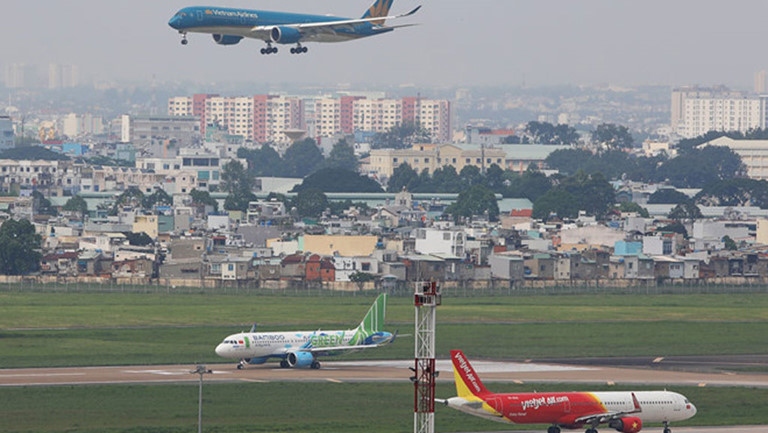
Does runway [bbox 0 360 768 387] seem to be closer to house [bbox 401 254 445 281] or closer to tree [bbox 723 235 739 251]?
house [bbox 401 254 445 281]

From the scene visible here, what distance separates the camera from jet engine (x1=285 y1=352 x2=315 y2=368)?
89625mm

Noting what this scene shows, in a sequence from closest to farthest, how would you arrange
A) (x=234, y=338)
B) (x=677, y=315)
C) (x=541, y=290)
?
(x=234, y=338)
(x=677, y=315)
(x=541, y=290)

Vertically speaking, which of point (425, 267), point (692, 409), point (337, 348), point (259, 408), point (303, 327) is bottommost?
point (259, 408)

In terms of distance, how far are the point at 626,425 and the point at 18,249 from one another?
88.4 m

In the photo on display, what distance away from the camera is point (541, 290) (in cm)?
14125

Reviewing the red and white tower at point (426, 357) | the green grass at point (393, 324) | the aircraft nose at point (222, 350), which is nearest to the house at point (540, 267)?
the green grass at point (393, 324)

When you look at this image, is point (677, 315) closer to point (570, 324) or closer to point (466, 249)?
point (570, 324)

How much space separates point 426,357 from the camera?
195 ft

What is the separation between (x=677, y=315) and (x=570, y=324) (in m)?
10.5

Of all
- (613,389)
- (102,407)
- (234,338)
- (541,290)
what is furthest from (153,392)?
(541,290)

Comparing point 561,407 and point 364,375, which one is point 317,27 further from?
point 561,407

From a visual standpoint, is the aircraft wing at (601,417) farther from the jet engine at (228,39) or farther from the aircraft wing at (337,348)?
the jet engine at (228,39)

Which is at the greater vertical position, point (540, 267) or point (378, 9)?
point (378, 9)

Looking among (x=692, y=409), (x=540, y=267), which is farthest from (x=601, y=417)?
(x=540, y=267)
